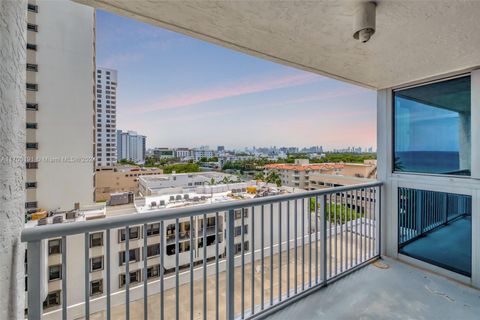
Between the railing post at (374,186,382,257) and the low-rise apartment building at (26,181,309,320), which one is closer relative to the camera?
the low-rise apartment building at (26,181,309,320)

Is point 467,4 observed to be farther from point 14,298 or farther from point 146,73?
point 146,73

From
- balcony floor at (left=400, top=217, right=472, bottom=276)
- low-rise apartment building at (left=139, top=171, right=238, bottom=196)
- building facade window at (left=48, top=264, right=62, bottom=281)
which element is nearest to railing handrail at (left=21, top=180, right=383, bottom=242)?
building facade window at (left=48, top=264, right=62, bottom=281)

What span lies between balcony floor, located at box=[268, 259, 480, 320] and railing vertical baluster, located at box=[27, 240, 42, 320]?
1.38 meters

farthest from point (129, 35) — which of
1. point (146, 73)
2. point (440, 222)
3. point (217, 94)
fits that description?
point (440, 222)

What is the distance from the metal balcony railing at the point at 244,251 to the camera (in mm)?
1008

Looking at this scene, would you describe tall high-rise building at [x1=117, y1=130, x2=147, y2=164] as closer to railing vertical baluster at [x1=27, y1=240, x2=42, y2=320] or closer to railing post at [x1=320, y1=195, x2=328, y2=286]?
railing post at [x1=320, y1=195, x2=328, y2=286]

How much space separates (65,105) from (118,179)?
2928mm

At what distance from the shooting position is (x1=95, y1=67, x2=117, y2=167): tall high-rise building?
19.7 ft

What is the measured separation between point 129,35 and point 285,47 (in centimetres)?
847

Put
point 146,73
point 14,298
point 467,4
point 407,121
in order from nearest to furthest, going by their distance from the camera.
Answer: point 14,298 → point 467,4 → point 407,121 → point 146,73

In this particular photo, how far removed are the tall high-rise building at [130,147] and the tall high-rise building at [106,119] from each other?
1.02 feet

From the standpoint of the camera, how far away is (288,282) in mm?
Answer: 1763

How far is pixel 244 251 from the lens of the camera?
2287 mm

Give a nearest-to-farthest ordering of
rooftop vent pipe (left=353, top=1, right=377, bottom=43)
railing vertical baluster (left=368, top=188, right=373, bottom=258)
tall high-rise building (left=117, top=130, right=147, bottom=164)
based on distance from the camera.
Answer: rooftop vent pipe (left=353, top=1, right=377, bottom=43)
railing vertical baluster (left=368, top=188, right=373, bottom=258)
tall high-rise building (left=117, top=130, right=147, bottom=164)
